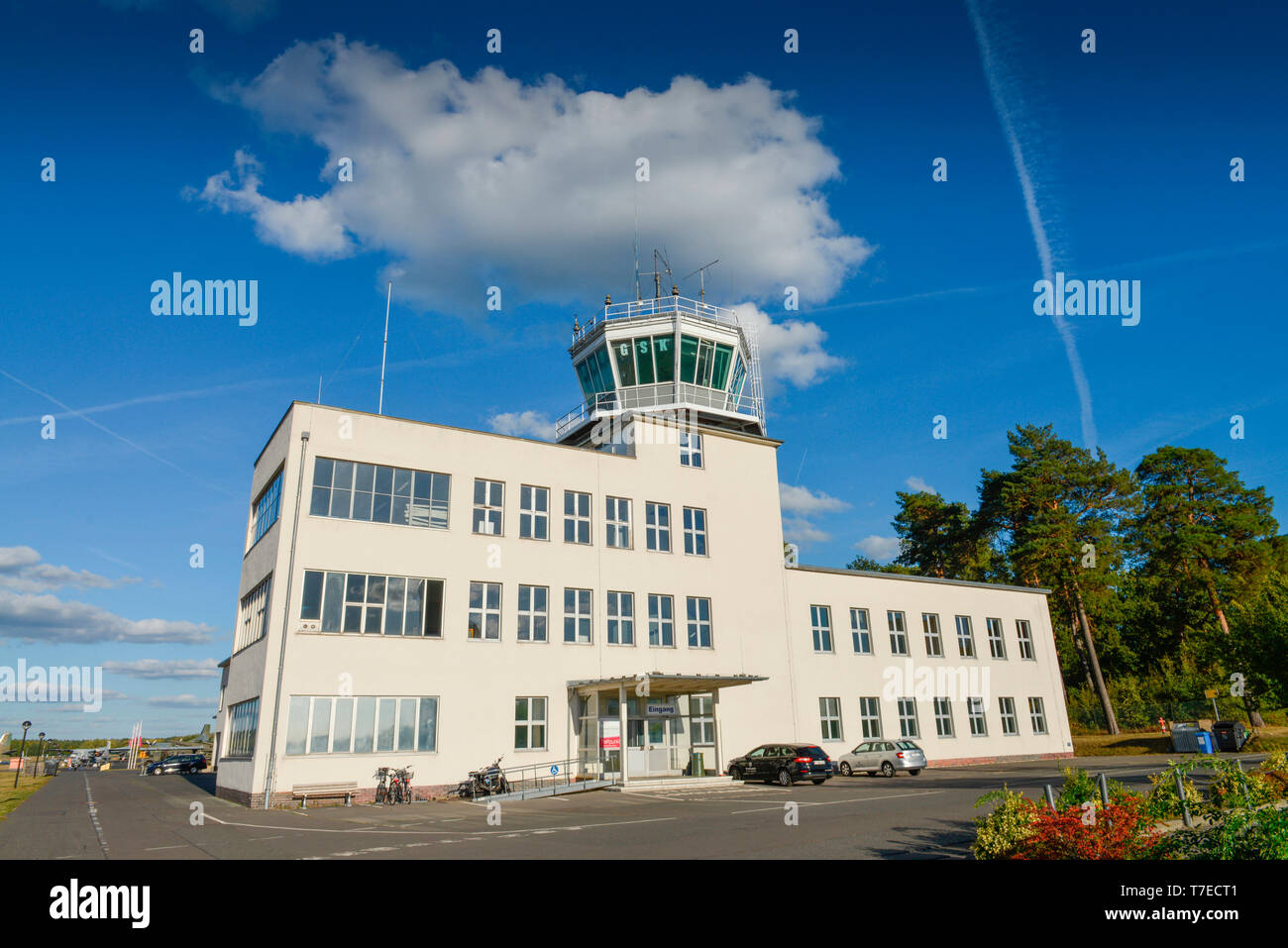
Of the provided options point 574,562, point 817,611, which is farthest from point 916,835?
point 817,611

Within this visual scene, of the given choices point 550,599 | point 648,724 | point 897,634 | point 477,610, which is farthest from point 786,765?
point 897,634

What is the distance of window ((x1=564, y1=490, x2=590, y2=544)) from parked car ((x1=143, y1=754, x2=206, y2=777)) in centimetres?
4005

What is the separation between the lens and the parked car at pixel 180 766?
53.1 metres

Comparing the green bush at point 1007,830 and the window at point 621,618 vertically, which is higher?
the window at point 621,618

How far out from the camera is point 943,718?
36.1 m

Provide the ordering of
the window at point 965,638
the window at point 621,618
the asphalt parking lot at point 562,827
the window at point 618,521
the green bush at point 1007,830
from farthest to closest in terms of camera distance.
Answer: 1. the window at point 965,638
2. the window at point 618,521
3. the window at point 621,618
4. the asphalt parking lot at point 562,827
5. the green bush at point 1007,830

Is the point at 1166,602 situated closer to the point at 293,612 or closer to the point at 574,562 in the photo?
the point at 574,562

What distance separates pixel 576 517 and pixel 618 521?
69.7 inches

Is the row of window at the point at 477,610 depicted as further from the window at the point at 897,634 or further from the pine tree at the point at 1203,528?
the pine tree at the point at 1203,528

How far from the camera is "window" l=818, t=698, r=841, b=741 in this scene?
33281 mm

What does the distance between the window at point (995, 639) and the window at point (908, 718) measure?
20.0 ft

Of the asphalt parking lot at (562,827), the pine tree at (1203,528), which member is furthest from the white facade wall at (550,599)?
the pine tree at (1203,528)

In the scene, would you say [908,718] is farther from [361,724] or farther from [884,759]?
[361,724]

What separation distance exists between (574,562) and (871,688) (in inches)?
600
